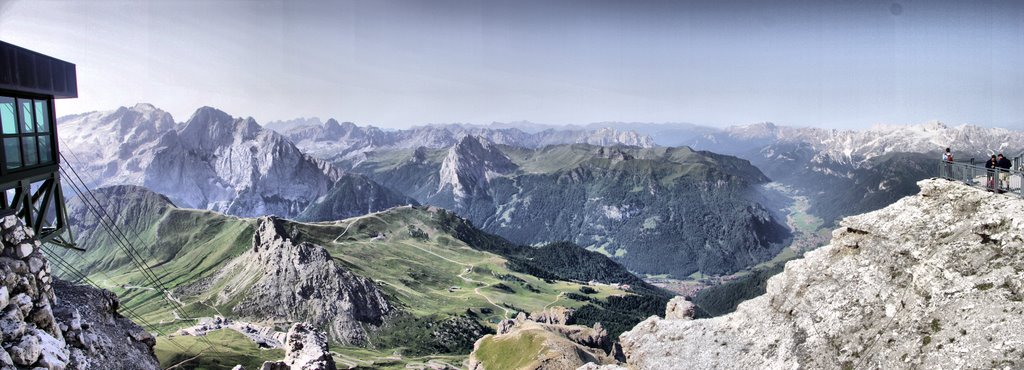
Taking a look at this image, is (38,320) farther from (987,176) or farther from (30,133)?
(987,176)

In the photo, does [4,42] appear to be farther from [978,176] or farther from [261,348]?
[261,348]

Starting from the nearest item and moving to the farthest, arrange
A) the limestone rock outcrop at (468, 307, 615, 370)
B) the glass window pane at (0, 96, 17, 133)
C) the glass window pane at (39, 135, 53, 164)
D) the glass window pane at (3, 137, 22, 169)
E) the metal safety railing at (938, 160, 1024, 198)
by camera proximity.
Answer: the glass window pane at (0, 96, 17, 133) → the glass window pane at (3, 137, 22, 169) → the glass window pane at (39, 135, 53, 164) → the metal safety railing at (938, 160, 1024, 198) → the limestone rock outcrop at (468, 307, 615, 370)

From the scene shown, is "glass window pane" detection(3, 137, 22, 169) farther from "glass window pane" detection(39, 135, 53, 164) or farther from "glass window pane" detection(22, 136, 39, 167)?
"glass window pane" detection(39, 135, 53, 164)

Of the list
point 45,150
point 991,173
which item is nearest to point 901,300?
point 991,173

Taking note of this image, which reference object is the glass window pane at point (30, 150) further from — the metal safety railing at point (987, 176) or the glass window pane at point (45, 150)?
the metal safety railing at point (987, 176)

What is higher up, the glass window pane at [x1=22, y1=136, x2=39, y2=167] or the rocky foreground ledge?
the glass window pane at [x1=22, y1=136, x2=39, y2=167]

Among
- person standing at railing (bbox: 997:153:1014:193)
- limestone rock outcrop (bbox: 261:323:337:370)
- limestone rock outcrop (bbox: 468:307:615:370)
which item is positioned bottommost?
limestone rock outcrop (bbox: 468:307:615:370)

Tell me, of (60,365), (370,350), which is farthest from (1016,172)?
(370,350)

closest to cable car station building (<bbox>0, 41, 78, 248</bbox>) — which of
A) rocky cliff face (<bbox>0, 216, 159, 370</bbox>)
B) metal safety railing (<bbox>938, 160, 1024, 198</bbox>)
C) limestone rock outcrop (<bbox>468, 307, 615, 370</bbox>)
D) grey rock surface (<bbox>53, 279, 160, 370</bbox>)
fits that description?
rocky cliff face (<bbox>0, 216, 159, 370</bbox>)
